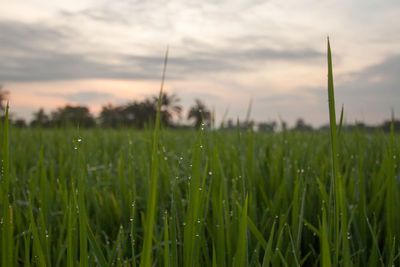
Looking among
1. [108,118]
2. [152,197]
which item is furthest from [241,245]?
[108,118]

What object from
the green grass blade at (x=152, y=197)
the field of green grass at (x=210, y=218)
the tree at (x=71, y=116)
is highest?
the tree at (x=71, y=116)

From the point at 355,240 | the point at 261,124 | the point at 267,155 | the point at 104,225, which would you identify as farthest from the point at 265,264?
the point at 261,124

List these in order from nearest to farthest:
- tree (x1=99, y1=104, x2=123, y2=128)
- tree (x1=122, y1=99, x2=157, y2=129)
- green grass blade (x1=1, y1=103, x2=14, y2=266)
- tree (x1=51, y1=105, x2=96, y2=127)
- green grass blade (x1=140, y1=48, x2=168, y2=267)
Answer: green grass blade (x1=140, y1=48, x2=168, y2=267) < green grass blade (x1=1, y1=103, x2=14, y2=266) < tree (x1=51, y1=105, x2=96, y2=127) < tree (x1=122, y1=99, x2=157, y2=129) < tree (x1=99, y1=104, x2=123, y2=128)

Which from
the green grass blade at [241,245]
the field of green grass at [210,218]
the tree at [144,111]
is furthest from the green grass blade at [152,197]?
the tree at [144,111]

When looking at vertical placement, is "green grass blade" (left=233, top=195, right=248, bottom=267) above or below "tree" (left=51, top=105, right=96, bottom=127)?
below

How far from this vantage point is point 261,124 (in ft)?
9.70

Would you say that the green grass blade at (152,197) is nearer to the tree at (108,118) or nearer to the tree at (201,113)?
the tree at (201,113)

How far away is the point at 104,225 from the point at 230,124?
3.19 ft

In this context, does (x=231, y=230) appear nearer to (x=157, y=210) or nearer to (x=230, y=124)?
(x=157, y=210)

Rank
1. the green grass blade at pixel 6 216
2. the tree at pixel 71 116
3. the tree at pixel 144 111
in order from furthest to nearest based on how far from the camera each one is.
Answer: the tree at pixel 144 111, the tree at pixel 71 116, the green grass blade at pixel 6 216

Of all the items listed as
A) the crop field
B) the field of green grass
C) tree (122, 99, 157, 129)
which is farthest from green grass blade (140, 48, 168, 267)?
tree (122, 99, 157, 129)

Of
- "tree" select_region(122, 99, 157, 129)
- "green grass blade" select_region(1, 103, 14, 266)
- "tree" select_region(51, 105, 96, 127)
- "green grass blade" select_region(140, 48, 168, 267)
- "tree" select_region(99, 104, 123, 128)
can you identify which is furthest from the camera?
"tree" select_region(99, 104, 123, 128)

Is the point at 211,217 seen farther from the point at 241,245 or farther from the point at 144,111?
the point at 144,111

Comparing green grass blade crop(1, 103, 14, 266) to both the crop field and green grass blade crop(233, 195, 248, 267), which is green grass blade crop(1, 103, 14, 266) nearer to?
the crop field
